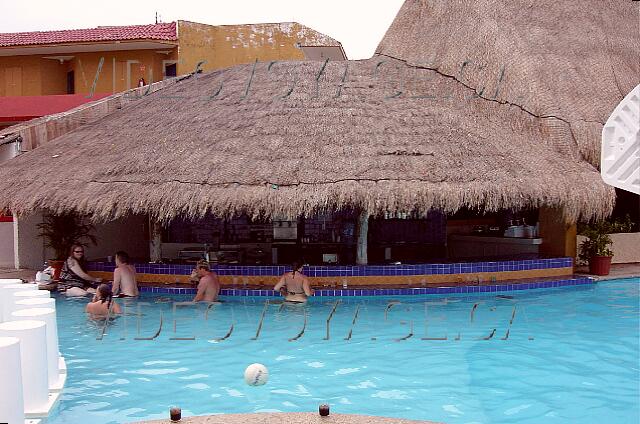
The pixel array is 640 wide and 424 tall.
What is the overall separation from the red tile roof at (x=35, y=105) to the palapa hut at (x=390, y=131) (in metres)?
5.53

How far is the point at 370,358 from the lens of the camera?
8.25m

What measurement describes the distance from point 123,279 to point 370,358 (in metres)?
5.54

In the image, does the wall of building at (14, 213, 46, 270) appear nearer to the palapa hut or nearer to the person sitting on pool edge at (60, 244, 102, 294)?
the palapa hut

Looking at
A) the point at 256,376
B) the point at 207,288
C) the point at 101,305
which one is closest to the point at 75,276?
the point at 101,305

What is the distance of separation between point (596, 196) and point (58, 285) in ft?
33.4

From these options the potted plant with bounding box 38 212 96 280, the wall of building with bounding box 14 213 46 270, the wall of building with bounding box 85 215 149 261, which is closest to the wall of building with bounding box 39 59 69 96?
the wall of building with bounding box 85 215 149 261

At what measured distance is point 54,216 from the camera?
575 inches

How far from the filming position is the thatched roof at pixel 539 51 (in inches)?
548

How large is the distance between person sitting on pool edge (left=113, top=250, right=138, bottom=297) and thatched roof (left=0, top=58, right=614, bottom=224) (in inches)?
35.0

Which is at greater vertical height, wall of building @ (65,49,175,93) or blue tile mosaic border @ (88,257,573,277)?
wall of building @ (65,49,175,93)

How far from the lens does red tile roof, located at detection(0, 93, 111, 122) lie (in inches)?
809

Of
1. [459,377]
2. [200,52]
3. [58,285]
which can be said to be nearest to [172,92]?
[58,285]

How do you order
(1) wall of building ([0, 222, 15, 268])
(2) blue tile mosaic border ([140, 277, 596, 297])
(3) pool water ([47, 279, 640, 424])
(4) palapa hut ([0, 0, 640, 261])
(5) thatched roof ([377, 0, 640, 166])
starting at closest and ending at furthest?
(3) pool water ([47, 279, 640, 424]) < (4) palapa hut ([0, 0, 640, 261]) < (2) blue tile mosaic border ([140, 277, 596, 297]) < (5) thatched roof ([377, 0, 640, 166]) < (1) wall of building ([0, 222, 15, 268])

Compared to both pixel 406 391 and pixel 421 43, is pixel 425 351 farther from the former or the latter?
pixel 421 43
